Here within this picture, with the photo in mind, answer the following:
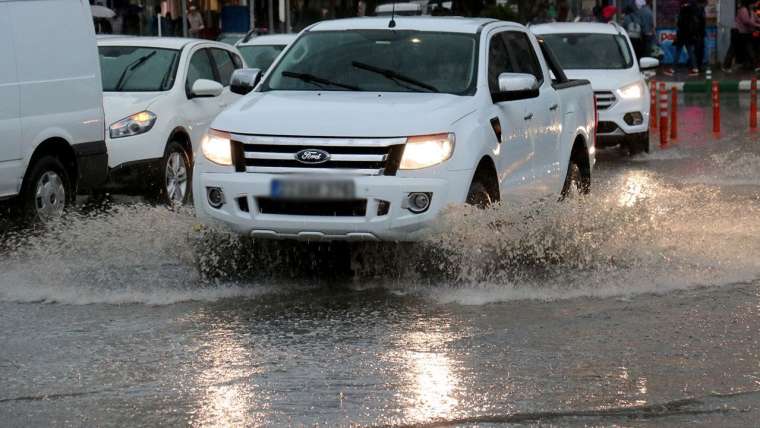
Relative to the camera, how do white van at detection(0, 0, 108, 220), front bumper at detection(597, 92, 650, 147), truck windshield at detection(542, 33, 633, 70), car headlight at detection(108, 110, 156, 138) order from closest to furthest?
white van at detection(0, 0, 108, 220)
car headlight at detection(108, 110, 156, 138)
front bumper at detection(597, 92, 650, 147)
truck windshield at detection(542, 33, 633, 70)

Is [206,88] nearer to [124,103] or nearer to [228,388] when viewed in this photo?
[124,103]

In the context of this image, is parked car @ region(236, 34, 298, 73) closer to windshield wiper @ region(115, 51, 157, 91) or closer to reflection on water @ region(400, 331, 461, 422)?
windshield wiper @ region(115, 51, 157, 91)

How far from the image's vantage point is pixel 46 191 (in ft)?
40.1

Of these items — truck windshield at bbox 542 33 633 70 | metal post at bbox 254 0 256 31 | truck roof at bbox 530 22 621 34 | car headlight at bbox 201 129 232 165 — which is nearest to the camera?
car headlight at bbox 201 129 232 165

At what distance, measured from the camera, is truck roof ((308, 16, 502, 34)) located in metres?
10.6

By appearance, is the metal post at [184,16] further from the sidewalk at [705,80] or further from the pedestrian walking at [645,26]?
the sidewalk at [705,80]

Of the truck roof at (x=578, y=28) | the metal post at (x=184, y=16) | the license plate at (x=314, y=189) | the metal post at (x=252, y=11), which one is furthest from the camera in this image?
the metal post at (x=252, y=11)

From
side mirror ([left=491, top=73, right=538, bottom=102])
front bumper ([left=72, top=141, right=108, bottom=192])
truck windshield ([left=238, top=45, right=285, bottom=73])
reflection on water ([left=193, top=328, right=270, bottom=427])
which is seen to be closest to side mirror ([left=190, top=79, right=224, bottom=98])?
front bumper ([left=72, top=141, right=108, bottom=192])

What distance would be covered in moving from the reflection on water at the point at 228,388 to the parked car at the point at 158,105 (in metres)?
6.55

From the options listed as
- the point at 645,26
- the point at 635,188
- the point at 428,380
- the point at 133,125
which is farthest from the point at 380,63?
the point at 645,26

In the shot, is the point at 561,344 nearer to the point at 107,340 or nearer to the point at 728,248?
the point at 107,340

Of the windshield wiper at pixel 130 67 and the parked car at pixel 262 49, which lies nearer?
the windshield wiper at pixel 130 67

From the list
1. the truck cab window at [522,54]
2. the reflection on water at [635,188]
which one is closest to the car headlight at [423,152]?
the truck cab window at [522,54]

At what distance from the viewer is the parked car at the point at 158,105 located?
14.0m
